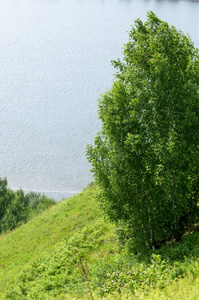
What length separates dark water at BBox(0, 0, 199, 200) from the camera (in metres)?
55.5

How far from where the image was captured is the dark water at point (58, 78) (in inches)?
2186

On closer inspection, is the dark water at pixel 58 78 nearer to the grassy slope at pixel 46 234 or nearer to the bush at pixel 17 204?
the bush at pixel 17 204

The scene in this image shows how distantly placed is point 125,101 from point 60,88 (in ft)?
177

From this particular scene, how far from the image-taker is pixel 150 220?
1491cm

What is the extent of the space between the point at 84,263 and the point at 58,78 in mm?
57001

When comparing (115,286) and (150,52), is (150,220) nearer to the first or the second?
(115,286)

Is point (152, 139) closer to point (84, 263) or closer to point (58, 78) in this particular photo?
point (84, 263)

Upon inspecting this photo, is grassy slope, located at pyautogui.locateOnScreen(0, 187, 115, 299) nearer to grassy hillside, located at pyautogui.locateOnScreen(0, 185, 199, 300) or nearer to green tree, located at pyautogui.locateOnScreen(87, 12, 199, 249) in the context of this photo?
grassy hillside, located at pyautogui.locateOnScreen(0, 185, 199, 300)

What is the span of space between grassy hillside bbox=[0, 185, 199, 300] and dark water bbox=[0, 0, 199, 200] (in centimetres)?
2363

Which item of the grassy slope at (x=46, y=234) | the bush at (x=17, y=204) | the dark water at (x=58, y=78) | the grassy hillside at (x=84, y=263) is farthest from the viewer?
the dark water at (x=58, y=78)

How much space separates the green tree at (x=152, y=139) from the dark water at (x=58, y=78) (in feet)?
117

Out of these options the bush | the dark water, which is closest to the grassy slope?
the bush

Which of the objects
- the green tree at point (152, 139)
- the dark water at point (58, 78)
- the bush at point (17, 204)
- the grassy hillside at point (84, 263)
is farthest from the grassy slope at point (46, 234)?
the dark water at point (58, 78)

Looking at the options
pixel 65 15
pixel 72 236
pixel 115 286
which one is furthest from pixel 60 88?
pixel 115 286
